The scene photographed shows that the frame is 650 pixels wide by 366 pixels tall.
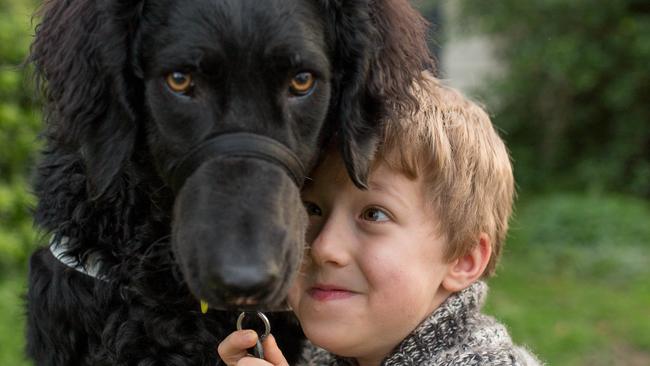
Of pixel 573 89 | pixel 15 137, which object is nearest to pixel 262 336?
pixel 15 137

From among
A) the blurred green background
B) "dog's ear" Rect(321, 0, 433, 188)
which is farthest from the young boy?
the blurred green background

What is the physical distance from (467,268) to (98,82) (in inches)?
53.5

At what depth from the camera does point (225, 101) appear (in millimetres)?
2293

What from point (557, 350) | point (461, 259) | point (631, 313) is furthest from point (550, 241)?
point (461, 259)

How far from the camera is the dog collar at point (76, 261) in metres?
2.60

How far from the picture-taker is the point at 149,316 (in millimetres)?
2545

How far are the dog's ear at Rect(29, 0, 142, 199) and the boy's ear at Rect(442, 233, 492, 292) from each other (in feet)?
3.76

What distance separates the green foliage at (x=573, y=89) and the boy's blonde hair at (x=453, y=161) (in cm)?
626

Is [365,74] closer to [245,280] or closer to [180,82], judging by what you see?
[180,82]

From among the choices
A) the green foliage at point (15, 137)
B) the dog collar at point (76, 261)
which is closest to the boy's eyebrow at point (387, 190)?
the dog collar at point (76, 261)

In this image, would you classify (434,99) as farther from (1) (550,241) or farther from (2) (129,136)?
(1) (550,241)

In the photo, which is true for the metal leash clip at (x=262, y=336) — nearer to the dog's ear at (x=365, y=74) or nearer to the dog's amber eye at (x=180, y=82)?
the dog's ear at (x=365, y=74)

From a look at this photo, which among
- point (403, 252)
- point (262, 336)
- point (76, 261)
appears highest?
point (403, 252)

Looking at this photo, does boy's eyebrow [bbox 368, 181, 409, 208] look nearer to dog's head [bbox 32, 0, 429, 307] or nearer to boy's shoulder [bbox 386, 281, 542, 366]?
dog's head [bbox 32, 0, 429, 307]
